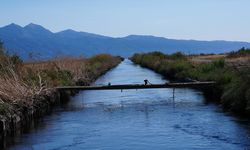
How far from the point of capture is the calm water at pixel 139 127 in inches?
823

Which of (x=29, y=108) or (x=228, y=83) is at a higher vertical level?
(x=228, y=83)

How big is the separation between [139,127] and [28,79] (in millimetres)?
10110

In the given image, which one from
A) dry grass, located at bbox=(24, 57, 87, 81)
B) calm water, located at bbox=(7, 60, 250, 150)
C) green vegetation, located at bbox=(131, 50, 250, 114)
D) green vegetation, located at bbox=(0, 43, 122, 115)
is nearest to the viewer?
calm water, located at bbox=(7, 60, 250, 150)

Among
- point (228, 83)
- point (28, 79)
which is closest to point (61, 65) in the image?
point (28, 79)

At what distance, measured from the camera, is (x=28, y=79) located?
1281 inches

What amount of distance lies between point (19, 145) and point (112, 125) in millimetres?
5669

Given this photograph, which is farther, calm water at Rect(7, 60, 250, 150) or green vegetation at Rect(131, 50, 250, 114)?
green vegetation at Rect(131, 50, 250, 114)

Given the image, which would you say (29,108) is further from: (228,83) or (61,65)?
(61,65)

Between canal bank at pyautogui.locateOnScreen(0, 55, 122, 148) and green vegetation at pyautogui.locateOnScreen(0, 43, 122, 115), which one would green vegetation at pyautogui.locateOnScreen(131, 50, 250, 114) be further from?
canal bank at pyautogui.locateOnScreen(0, 55, 122, 148)

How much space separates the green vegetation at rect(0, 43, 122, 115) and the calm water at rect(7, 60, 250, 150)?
4.82 feet

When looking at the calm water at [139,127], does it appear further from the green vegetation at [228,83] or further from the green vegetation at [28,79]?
the green vegetation at [28,79]

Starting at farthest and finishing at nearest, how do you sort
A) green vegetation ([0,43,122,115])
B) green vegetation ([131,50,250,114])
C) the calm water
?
green vegetation ([131,50,250,114]) → green vegetation ([0,43,122,115]) → the calm water

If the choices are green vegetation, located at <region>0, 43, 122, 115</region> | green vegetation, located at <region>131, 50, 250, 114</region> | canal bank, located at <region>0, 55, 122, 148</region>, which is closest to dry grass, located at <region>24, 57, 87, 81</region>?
green vegetation, located at <region>0, 43, 122, 115</region>

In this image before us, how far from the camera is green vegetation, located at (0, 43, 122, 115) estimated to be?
2603 centimetres
